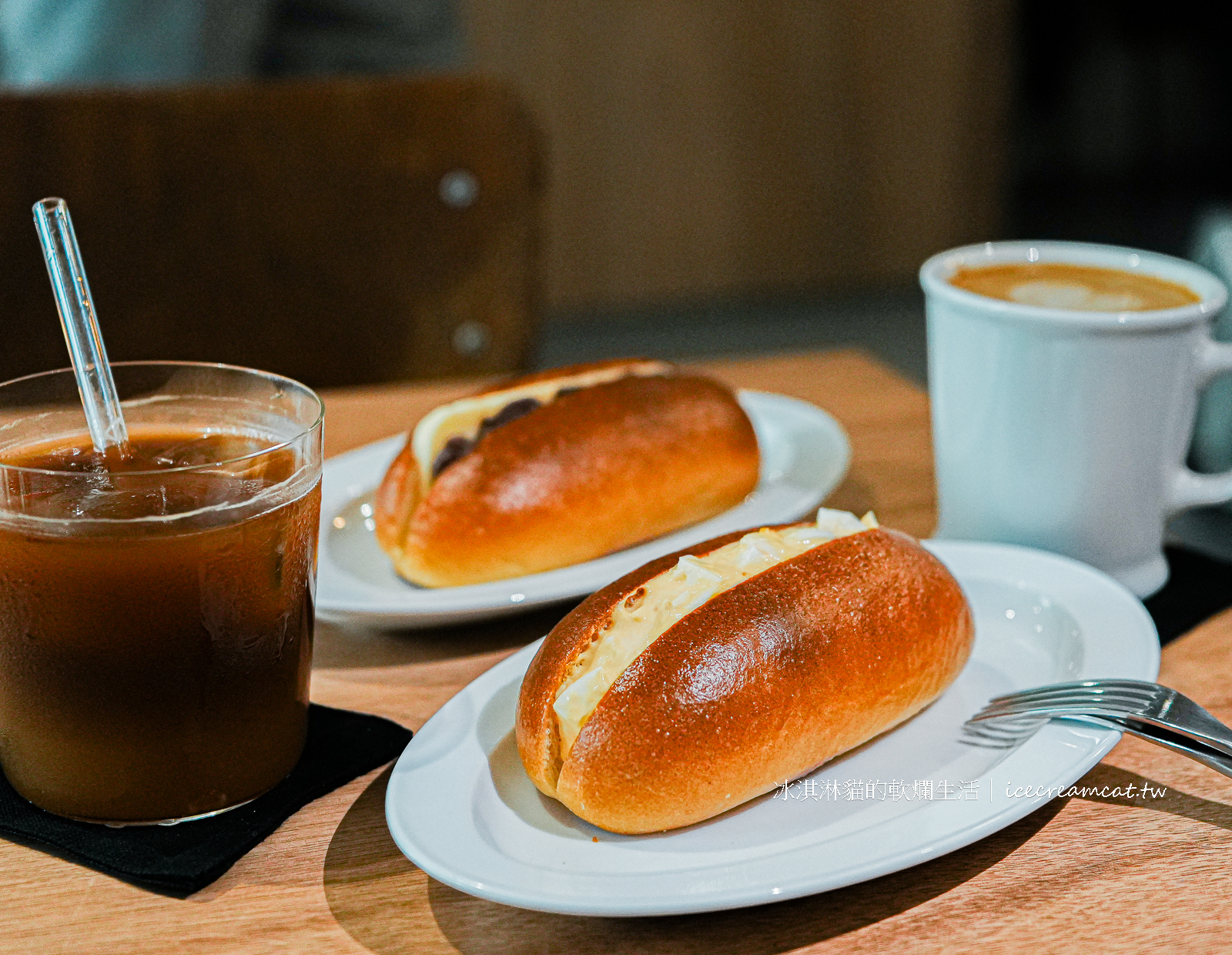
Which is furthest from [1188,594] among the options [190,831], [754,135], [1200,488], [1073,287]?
[754,135]

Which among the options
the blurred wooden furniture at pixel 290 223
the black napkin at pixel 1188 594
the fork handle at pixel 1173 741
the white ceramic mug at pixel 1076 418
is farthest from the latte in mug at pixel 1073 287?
the blurred wooden furniture at pixel 290 223

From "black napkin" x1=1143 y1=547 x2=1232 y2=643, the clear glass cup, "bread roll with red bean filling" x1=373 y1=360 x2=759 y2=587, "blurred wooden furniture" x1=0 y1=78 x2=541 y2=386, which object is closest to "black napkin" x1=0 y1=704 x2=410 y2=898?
the clear glass cup

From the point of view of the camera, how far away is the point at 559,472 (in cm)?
90

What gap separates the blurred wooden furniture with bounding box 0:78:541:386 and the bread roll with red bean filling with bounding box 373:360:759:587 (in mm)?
717

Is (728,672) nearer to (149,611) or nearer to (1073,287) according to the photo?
(149,611)

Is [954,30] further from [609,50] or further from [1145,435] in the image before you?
[1145,435]

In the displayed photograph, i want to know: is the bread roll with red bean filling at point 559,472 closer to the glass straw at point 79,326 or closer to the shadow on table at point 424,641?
the shadow on table at point 424,641

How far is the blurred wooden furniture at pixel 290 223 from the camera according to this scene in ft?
5.03

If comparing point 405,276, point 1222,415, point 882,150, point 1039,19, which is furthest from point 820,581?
point 1039,19

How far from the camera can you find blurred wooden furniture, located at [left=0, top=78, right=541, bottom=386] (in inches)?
→ 60.3

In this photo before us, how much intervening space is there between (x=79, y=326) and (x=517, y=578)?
0.38 meters

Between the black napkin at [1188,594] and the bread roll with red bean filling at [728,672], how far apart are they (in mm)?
189

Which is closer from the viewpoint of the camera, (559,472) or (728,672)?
(728,672)

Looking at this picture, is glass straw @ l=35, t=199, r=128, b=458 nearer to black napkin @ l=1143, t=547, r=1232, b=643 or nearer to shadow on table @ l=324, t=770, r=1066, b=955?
shadow on table @ l=324, t=770, r=1066, b=955
